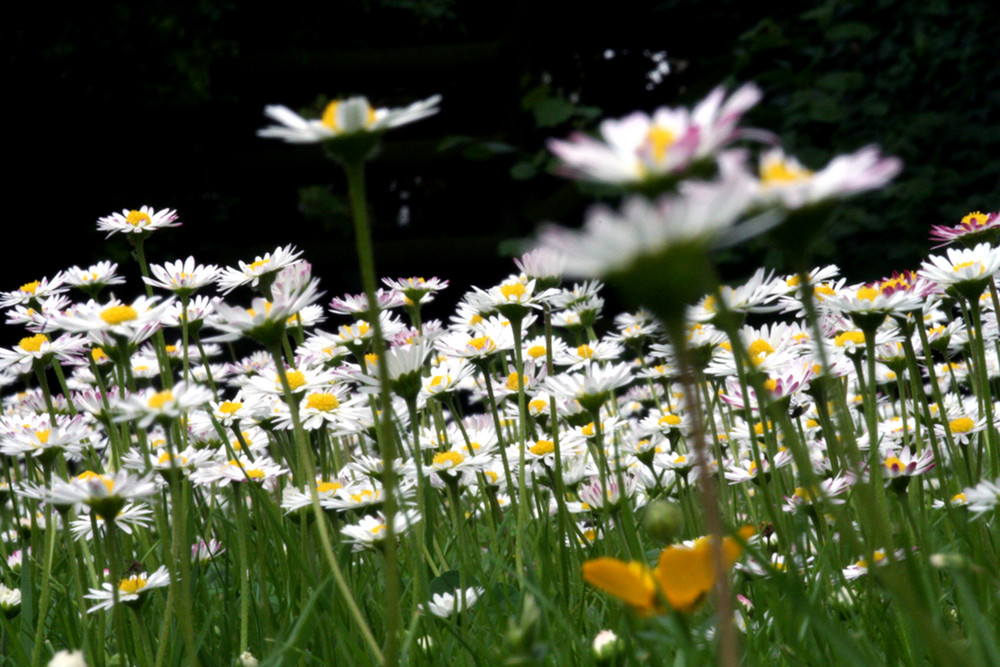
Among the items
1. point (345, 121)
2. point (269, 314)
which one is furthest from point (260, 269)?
point (345, 121)

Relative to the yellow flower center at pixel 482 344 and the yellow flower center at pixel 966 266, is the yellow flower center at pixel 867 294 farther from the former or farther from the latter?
the yellow flower center at pixel 482 344

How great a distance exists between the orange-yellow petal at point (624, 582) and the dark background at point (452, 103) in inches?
92.7

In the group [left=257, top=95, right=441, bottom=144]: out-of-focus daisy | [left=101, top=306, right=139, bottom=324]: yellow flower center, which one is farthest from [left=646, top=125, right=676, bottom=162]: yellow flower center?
[left=101, top=306, right=139, bottom=324]: yellow flower center

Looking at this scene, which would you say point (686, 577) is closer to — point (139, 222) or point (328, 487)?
point (328, 487)

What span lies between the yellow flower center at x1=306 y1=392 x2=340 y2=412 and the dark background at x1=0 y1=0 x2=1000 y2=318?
1917 mm

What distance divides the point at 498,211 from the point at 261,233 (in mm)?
1033

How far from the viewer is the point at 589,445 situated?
42.2 inches

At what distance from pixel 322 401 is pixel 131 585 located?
24cm

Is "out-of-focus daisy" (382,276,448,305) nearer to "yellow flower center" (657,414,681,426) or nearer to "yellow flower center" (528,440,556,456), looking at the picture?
"yellow flower center" (528,440,556,456)

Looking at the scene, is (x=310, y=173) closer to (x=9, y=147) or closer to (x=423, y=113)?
(x=9, y=147)

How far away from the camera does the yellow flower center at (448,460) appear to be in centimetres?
Answer: 81

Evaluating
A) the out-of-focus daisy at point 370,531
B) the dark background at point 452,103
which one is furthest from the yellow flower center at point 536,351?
the dark background at point 452,103

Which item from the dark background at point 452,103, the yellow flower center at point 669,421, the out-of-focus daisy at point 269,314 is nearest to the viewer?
the out-of-focus daisy at point 269,314

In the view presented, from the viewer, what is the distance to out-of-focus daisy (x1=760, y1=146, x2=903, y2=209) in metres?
0.27
